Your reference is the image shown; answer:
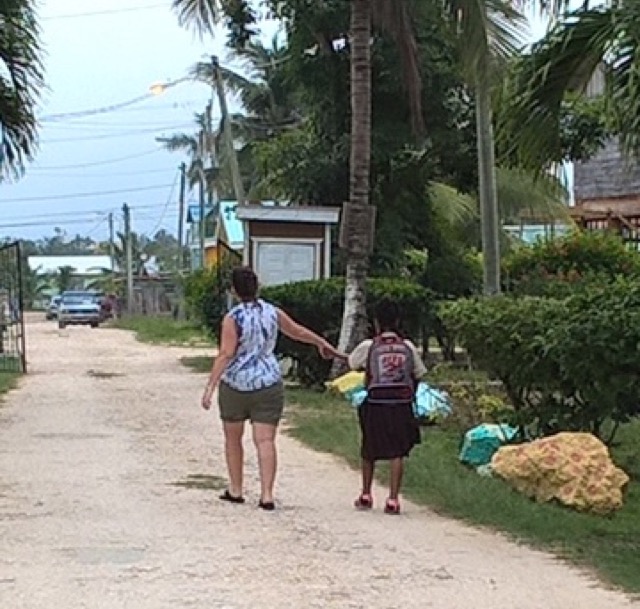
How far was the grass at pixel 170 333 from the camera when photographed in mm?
39156

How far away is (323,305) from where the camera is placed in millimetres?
21828

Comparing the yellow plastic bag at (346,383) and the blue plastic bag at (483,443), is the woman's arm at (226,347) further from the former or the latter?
the yellow plastic bag at (346,383)

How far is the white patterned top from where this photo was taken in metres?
10.5

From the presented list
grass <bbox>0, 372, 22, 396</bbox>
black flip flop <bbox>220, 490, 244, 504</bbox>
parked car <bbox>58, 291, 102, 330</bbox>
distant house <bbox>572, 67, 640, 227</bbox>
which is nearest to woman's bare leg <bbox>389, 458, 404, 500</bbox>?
black flip flop <bbox>220, 490, 244, 504</bbox>

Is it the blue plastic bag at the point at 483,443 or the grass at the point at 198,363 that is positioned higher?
the blue plastic bag at the point at 483,443

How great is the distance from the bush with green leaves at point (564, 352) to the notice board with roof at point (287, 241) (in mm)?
11107

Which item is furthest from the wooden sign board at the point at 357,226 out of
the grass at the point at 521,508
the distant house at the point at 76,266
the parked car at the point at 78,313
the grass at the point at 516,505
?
the distant house at the point at 76,266

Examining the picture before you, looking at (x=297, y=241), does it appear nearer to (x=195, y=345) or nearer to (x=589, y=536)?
(x=195, y=345)

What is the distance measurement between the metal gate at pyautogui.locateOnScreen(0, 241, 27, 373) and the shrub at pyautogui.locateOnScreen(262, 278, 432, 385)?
19.3ft

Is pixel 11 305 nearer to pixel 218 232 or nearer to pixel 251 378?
pixel 251 378

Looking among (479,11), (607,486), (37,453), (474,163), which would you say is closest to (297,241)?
(474,163)

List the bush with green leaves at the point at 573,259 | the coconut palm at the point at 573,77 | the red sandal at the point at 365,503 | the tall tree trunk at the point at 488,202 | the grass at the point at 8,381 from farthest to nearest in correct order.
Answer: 1. the bush with green leaves at the point at 573,259
2. the grass at the point at 8,381
3. the tall tree trunk at the point at 488,202
4. the red sandal at the point at 365,503
5. the coconut palm at the point at 573,77

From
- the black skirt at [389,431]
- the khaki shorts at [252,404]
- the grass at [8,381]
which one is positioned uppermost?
the khaki shorts at [252,404]

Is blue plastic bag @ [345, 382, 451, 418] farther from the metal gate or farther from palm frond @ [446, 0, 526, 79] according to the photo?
the metal gate
